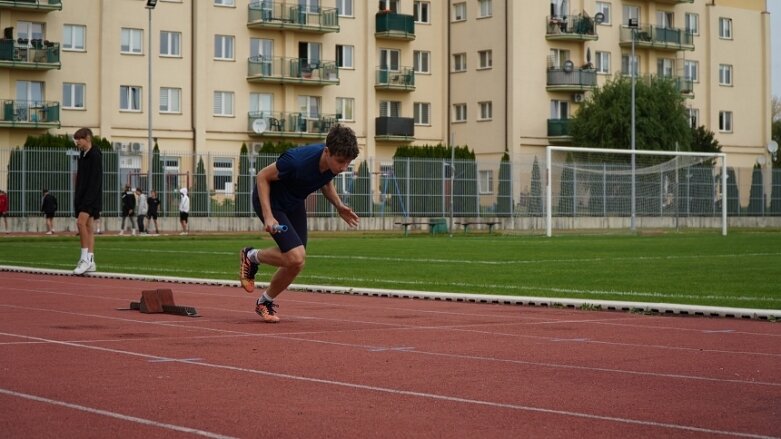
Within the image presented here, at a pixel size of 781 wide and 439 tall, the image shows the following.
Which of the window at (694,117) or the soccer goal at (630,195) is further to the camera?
the window at (694,117)

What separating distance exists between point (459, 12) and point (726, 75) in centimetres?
1952

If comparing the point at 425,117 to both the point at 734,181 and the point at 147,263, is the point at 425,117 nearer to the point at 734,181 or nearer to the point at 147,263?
the point at 734,181

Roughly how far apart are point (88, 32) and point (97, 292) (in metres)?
50.9

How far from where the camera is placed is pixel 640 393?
8.34 m

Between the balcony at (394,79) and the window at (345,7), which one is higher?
the window at (345,7)

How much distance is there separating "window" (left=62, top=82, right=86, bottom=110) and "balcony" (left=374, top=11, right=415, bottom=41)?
57.5 feet

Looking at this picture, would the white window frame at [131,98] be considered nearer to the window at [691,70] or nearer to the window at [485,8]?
the window at [485,8]

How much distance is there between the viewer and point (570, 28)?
7644 cm

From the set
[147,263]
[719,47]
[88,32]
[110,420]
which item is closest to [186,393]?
[110,420]

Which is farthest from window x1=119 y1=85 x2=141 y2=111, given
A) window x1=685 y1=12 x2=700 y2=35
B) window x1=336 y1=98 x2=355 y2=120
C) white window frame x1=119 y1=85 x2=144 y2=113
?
window x1=685 y1=12 x2=700 y2=35

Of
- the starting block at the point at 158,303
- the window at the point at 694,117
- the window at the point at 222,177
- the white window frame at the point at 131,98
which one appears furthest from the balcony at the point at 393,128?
the starting block at the point at 158,303

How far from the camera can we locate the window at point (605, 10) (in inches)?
3103

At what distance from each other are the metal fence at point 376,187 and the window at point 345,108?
14504 mm

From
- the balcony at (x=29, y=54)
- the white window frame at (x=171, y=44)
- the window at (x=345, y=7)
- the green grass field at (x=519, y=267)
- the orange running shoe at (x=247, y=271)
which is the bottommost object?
the green grass field at (x=519, y=267)
